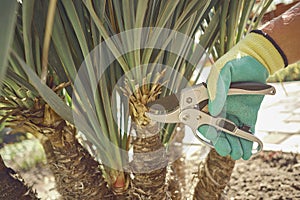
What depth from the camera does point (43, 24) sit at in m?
0.58

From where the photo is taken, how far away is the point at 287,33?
0.70 m

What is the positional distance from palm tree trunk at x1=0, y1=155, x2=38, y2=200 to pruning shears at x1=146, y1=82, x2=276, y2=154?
12.2 inches

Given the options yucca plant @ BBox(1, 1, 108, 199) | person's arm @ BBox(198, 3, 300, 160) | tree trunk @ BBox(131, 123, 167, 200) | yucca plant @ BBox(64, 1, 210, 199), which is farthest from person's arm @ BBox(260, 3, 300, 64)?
yucca plant @ BBox(1, 1, 108, 199)

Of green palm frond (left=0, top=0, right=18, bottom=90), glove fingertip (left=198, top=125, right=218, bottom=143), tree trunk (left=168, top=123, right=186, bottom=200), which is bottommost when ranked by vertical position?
tree trunk (left=168, top=123, right=186, bottom=200)

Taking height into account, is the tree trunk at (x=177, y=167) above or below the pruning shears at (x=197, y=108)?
below

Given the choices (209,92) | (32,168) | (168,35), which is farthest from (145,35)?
(32,168)

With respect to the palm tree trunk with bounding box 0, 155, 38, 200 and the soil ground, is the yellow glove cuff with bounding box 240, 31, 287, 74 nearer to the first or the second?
the palm tree trunk with bounding box 0, 155, 38, 200

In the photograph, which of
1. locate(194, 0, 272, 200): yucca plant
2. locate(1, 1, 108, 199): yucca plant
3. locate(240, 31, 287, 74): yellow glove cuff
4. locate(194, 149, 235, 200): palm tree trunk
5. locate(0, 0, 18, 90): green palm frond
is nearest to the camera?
locate(0, 0, 18, 90): green palm frond

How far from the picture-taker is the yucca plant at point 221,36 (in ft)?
2.59

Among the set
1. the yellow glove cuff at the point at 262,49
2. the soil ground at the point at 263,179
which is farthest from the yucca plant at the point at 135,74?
the soil ground at the point at 263,179

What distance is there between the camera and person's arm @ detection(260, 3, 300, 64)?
0.69 meters

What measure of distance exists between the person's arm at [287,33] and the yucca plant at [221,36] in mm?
96

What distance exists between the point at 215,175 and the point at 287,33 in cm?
43

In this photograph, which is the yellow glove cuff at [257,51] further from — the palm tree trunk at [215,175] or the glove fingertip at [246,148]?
the palm tree trunk at [215,175]
